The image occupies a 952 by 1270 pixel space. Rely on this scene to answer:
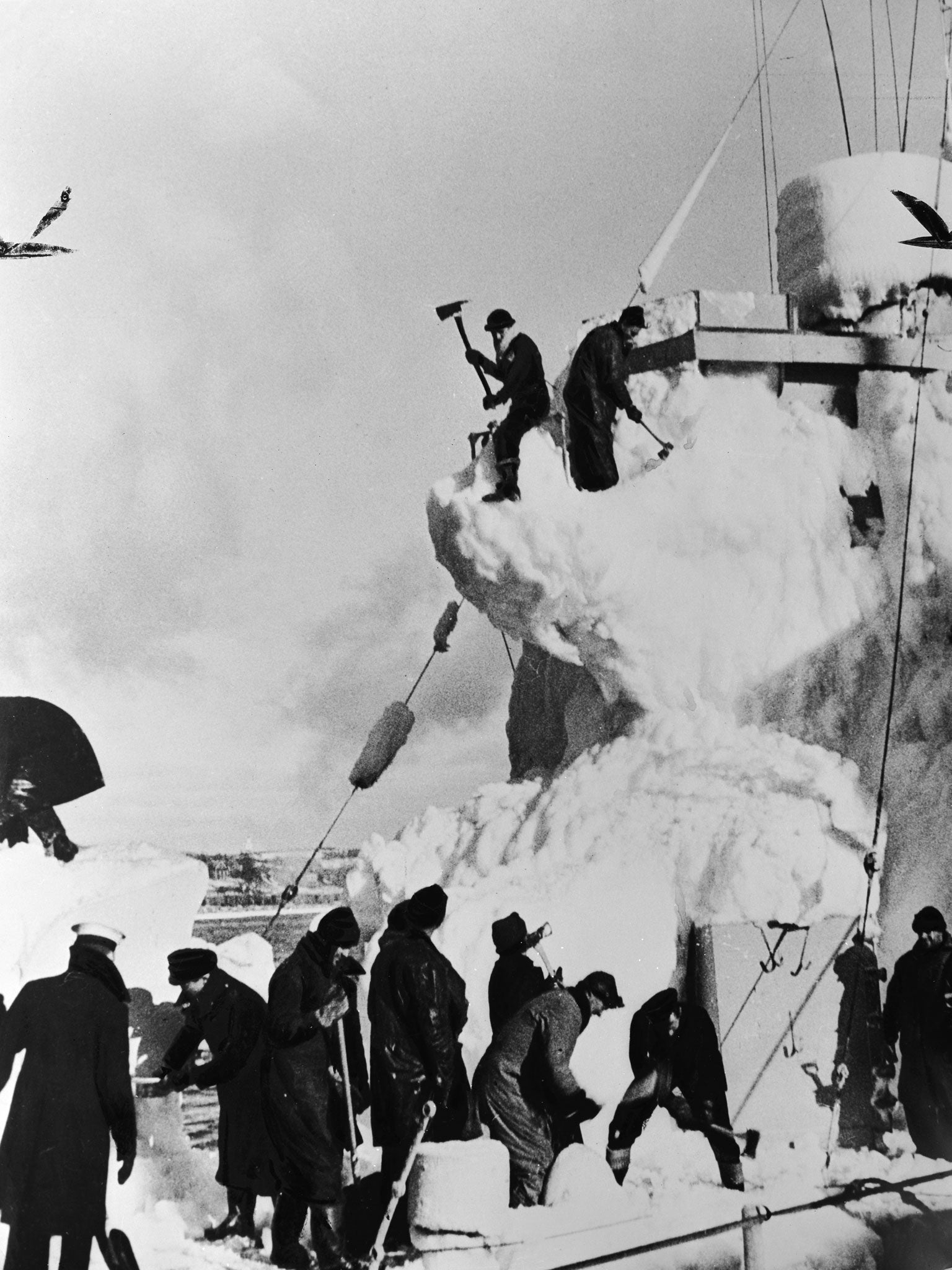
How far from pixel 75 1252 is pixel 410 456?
3245 millimetres

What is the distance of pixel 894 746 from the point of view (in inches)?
232

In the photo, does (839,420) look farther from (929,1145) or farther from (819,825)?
(929,1145)

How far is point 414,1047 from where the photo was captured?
5.03 m

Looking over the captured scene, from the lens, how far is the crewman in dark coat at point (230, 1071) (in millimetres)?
4898

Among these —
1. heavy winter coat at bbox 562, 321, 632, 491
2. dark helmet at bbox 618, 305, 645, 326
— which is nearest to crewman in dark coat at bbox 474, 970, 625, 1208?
heavy winter coat at bbox 562, 321, 632, 491

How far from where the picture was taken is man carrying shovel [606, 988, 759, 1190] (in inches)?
207

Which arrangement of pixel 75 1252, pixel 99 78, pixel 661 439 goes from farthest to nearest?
pixel 661 439 → pixel 99 78 → pixel 75 1252

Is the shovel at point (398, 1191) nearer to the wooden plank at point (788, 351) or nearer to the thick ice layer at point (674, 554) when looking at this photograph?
the thick ice layer at point (674, 554)

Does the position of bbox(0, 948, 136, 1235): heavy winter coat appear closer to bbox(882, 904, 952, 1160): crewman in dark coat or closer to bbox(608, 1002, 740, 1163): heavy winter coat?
bbox(608, 1002, 740, 1163): heavy winter coat

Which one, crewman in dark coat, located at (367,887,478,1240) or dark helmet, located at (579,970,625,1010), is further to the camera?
Answer: dark helmet, located at (579,970,625,1010)

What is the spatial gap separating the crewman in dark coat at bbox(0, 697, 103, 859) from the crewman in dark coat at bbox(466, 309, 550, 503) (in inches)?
77.7

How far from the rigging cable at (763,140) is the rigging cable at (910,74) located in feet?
2.21

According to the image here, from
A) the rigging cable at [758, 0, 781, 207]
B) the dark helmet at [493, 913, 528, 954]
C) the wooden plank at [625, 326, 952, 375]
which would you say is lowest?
the dark helmet at [493, 913, 528, 954]

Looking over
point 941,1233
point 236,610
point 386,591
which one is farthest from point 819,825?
point 236,610
